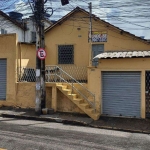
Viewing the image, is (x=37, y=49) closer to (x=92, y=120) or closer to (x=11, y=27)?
(x=92, y=120)

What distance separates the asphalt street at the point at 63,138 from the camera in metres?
6.41

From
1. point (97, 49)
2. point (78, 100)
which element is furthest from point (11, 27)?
point (78, 100)

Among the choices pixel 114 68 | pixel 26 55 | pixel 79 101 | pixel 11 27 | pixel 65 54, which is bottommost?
pixel 79 101

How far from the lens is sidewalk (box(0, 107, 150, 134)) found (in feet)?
29.9

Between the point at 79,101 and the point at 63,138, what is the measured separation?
3.75 meters

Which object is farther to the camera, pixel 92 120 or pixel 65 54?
pixel 65 54

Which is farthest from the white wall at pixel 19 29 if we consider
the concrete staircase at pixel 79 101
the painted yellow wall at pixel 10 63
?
the concrete staircase at pixel 79 101

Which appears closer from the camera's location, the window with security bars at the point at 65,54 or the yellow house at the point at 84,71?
the yellow house at the point at 84,71

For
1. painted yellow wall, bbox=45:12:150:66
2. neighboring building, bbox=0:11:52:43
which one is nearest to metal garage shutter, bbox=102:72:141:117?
painted yellow wall, bbox=45:12:150:66

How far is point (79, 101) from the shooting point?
35.8 ft

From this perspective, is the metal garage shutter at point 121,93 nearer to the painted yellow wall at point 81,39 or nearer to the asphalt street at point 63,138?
the asphalt street at point 63,138

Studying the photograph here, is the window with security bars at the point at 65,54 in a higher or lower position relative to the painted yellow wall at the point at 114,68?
higher

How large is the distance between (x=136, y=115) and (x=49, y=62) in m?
8.59

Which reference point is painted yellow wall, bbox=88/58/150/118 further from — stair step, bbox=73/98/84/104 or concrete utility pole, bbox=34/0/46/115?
concrete utility pole, bbox=34/0/46/115
